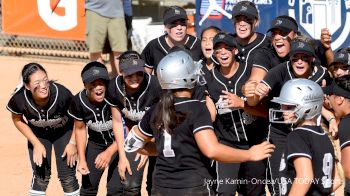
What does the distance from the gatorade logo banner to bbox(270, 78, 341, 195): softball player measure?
980 cm

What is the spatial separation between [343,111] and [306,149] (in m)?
0.94

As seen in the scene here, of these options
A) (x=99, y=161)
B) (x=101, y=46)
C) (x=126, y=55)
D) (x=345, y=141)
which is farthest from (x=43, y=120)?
(x=101, y=46)

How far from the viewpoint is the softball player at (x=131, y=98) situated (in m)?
8.10

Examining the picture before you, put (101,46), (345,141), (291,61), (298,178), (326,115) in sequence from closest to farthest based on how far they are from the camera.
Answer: (298,178), (345,141), (291,61), (326,115), (101,46)

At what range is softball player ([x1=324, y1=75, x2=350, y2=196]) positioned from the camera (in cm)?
668

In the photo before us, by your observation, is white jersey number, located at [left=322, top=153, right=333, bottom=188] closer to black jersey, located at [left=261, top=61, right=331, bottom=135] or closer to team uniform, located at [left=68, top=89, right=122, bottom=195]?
black jersey, located at [left=261, top=61, right=331, bottom=135]

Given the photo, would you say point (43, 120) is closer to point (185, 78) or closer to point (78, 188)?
point (78, 188)

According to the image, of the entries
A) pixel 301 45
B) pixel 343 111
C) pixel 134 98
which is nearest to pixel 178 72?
pixel 343 111

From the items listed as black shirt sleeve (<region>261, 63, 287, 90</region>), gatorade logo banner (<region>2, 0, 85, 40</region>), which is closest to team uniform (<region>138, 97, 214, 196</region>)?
black shirt sleeve (<region>261, 63, 287, 90</region>)

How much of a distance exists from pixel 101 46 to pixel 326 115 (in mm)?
6439

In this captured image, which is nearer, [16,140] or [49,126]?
[49,126]

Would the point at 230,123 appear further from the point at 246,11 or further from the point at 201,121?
the point at 201,121

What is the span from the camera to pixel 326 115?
8453 mm

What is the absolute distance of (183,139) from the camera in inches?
256
